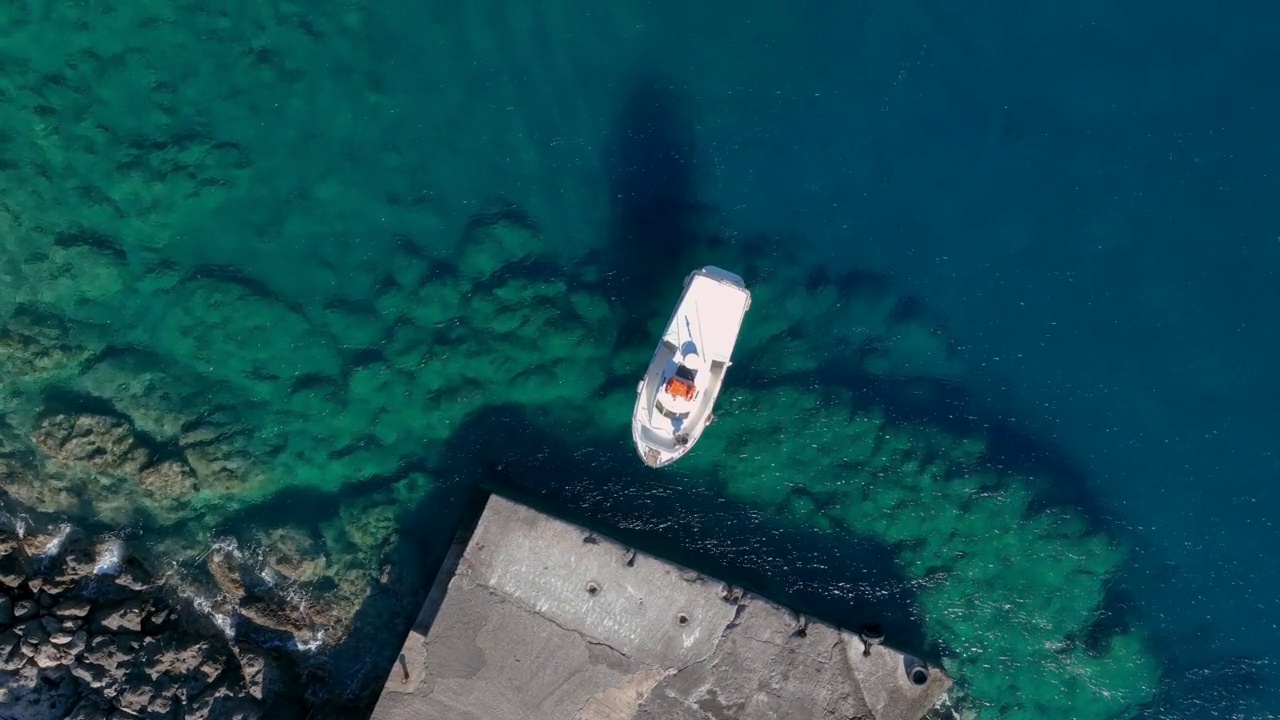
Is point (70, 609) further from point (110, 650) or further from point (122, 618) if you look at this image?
point (110, 650)

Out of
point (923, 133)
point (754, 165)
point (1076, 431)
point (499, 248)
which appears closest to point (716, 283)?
point (754, 165)

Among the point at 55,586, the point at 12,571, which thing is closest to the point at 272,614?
the point at 55,586

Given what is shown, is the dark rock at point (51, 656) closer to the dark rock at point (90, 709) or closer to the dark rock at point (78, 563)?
the dark rock at point (90, 709)

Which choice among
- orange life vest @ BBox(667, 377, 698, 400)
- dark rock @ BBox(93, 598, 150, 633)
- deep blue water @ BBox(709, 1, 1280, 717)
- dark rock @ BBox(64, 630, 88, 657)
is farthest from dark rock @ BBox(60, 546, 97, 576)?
deep blue water @ BBox(709, 1, 1280, 717)

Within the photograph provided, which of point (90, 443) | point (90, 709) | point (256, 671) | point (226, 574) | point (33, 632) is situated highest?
point (90, 443)

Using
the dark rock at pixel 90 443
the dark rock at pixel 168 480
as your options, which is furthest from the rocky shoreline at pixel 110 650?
the dark rock at pixel 90 443

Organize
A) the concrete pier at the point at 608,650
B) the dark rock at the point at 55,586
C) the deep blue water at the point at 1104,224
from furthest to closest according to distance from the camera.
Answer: the deep blue water at the point at 1104,224 < the dark rock at the point at 55,586 < the concrete pier at the point at 608,650

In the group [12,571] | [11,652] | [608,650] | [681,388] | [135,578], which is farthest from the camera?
[135,578]

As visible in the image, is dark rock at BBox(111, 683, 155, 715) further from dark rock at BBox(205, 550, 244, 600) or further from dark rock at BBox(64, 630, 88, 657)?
dark rock at BBox(205, 550, 244, 600)
